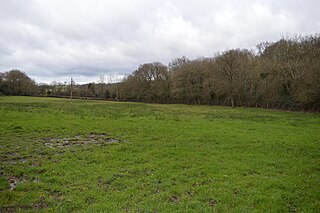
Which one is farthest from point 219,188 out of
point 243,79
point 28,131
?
point 243,79

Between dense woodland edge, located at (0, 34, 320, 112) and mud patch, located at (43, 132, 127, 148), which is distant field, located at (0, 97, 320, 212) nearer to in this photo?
mud patch, located at (43, 132, 127, 148)

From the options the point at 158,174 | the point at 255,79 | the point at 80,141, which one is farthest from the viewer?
the point at 255,79

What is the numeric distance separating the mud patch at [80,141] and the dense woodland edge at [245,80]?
33725 millimetres

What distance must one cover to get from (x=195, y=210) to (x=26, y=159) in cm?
766

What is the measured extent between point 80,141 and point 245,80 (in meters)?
43.6

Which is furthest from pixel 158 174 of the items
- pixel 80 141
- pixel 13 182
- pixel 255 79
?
pixel 255 79

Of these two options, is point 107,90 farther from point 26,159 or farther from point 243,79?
point 26,159

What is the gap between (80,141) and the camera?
12414mm

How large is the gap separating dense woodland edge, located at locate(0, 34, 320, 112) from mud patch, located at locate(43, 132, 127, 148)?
111 ft

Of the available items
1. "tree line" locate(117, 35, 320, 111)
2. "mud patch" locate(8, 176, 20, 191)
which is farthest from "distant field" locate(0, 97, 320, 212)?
"tree line" locate(117, 35, 320, 111)

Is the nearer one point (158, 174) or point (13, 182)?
point (13, 182)

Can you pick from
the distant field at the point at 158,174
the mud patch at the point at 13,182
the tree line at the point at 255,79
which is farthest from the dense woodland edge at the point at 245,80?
the mud patch at the point at 13,182

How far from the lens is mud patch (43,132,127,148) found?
11.6 m

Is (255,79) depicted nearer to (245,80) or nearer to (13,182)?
(245,80)
